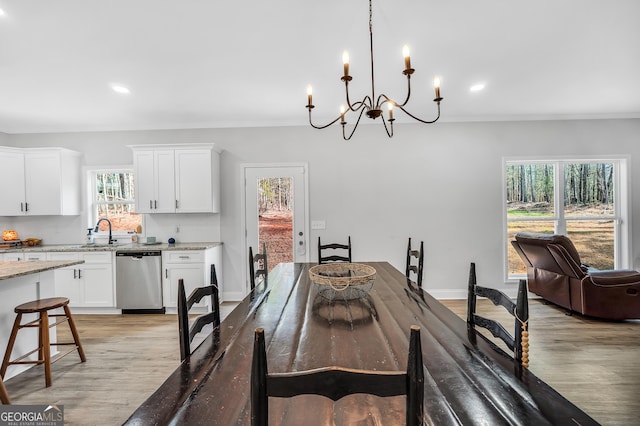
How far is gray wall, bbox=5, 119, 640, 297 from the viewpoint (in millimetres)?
4473

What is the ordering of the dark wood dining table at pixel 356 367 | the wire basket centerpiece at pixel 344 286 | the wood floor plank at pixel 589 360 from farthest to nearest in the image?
the wood floor plank at pixel 589 360 → the wire basket centerpiece at pixel 344 286 → the dark wood dining table at pixel 356 367

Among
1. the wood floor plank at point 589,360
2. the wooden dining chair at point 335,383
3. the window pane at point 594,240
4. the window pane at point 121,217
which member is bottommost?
the wood floor plank at point 589,360


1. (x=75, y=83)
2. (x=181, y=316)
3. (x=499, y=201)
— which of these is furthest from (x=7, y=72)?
(x=499, y=201)

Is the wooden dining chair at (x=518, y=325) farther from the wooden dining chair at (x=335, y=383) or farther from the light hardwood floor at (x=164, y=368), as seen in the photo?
the light hardwood floor at (x=164, y=368)

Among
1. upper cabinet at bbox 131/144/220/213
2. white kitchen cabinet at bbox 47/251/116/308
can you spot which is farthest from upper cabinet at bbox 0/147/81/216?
upper cabinet at bbox 131/144/220/213

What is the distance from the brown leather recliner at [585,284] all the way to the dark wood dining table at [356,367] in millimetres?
2733

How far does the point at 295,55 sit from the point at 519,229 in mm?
4092

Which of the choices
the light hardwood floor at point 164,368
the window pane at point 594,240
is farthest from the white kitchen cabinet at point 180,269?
the window pane at point 594,240

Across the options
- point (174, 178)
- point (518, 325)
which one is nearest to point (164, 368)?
point (174, 178)

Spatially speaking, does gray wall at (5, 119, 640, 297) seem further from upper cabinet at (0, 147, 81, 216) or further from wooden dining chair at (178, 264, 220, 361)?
wooden dining chair at (178, 264, 220, 361)

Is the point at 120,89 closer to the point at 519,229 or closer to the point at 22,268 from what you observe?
the point at 22,268

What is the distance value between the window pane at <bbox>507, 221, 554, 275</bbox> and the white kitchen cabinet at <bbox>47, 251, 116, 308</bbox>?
564 cm

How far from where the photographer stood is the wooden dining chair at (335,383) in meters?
0.58

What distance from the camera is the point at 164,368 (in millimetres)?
2596
